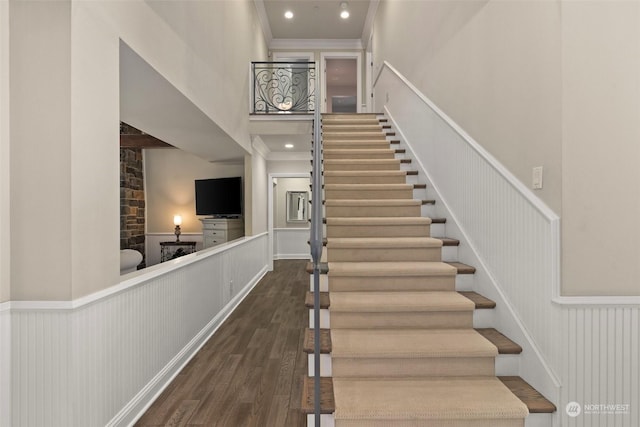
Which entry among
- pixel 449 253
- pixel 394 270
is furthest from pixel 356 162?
pixel 394 270

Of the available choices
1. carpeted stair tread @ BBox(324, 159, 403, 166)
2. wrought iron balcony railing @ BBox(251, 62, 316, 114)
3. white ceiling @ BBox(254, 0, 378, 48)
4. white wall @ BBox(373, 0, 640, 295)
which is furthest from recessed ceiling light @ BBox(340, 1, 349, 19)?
white wall @ BBox(373, 0, 640, 295)

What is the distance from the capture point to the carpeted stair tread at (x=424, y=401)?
6.08ft

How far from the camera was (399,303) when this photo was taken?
2480 millimetres

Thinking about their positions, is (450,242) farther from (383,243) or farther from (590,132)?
(590,132)

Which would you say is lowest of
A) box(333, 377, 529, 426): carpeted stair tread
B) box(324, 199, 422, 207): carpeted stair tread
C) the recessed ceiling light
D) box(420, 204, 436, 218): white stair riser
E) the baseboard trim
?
the baseboard trim

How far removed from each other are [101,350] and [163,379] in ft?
2.92

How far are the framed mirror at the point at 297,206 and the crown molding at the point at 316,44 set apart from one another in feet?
11.8

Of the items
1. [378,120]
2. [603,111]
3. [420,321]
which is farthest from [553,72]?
[378,120]

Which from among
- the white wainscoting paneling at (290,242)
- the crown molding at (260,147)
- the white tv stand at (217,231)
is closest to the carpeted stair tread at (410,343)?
the white tv stand at (217,231)

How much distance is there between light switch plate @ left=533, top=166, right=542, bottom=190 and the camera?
79.7 inches

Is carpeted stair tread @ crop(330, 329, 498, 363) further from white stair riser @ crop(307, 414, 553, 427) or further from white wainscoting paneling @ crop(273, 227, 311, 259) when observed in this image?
white wainscoting paneling @ crop(273, 227, 311, 259)

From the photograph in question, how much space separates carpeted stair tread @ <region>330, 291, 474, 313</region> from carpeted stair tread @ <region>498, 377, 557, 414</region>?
1.58 feet

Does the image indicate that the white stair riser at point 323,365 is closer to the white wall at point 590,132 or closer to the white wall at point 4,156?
the white wall at point 590,132

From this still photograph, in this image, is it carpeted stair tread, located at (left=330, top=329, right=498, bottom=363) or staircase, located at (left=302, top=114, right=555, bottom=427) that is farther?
carpeted stair tread, located at (left=330, top=329, right=498, bottom=363)
